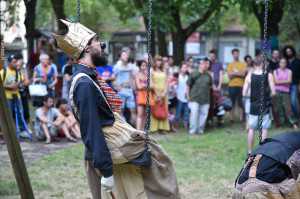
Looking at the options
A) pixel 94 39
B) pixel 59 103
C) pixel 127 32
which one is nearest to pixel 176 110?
pixel 59 103

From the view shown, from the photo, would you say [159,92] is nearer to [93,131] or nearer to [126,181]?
[126,181]

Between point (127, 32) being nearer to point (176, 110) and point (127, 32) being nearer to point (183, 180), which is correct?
point (176, 110)

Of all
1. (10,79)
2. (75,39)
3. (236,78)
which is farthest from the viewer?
(236,78)

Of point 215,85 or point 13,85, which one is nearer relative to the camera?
point 13,85

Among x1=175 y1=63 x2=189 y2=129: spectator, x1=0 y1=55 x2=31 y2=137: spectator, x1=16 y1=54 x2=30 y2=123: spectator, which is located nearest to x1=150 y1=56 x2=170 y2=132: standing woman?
x1=175 y1=63 x2=189 y2=129: spectator

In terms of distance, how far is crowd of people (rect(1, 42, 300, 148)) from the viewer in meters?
13.0

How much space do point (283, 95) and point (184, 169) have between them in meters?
5.85

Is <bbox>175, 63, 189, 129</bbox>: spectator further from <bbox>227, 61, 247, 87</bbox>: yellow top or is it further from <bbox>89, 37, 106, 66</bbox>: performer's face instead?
<bbox>89, 37, 106, 66</bbox>: performer's face

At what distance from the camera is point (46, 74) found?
13750mm

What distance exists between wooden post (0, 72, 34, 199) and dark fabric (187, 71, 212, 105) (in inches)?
311

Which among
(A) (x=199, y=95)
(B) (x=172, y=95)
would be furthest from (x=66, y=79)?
(A) (x=199, y=95)

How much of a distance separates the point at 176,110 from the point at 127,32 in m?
39.6

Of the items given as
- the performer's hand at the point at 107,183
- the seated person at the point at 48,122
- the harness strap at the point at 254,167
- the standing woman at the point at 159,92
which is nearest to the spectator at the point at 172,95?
Result: the standing woman at the point at 159,92

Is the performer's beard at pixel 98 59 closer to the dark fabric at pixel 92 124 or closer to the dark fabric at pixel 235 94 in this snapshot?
the dark fabric at pixel 92 124
